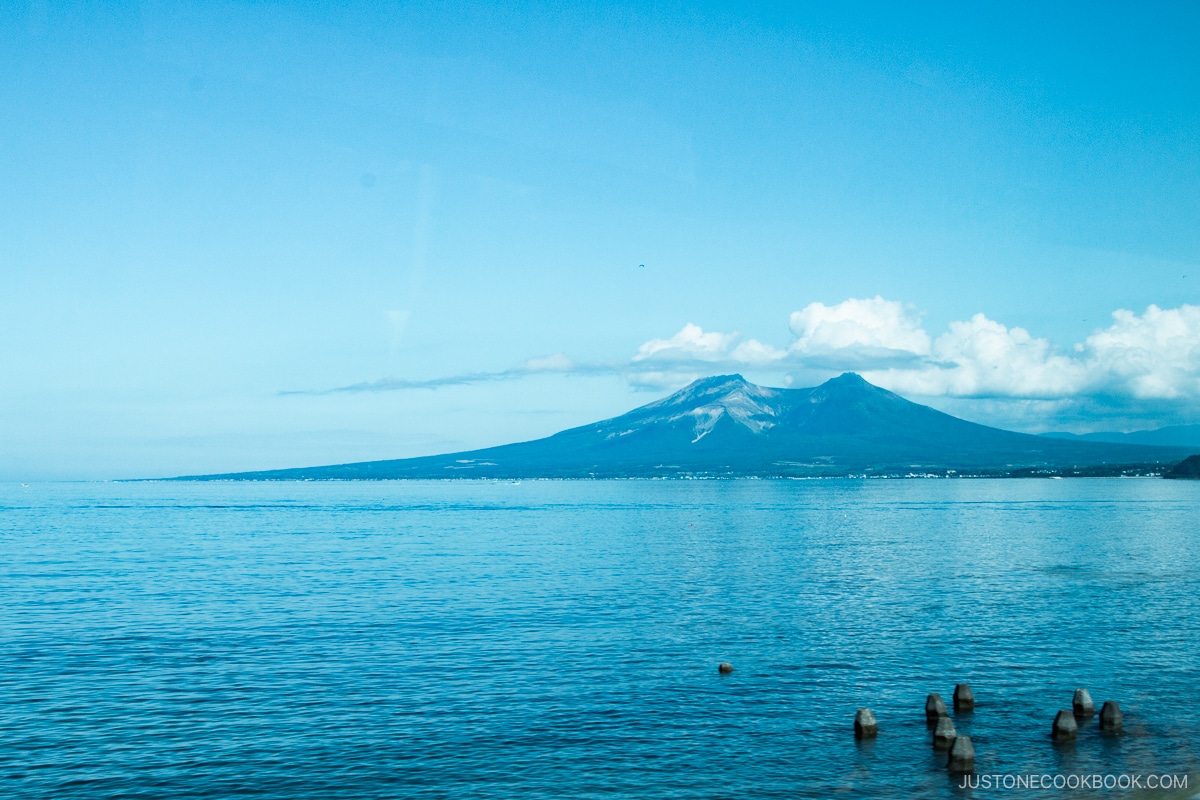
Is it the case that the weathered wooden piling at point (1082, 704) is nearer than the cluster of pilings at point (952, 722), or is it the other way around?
the cluster of pilings at point (952, 722)

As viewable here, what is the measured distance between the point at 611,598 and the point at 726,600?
7.20 metres

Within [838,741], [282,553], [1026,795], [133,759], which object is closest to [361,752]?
[133,759]

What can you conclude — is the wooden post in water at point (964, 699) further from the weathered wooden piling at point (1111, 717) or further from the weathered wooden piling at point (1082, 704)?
the weathered wooden piling at point (1111, 717)

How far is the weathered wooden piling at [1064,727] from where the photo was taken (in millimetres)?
29984

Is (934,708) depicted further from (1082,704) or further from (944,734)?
(1082,704)

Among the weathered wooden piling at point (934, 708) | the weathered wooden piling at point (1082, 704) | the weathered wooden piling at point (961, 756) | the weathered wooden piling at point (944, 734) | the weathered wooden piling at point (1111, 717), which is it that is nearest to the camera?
the weathered wooden piling at point (961, 756)

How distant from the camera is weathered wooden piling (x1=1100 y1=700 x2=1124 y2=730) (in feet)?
101

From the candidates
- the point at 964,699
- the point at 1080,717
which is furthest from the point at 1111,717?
the point at 964,699

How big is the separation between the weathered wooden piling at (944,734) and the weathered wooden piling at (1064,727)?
124 inches

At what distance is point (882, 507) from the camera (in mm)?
188625

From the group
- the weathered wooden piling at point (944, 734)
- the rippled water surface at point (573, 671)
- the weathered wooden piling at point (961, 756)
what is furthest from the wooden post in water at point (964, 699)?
the weathered wooden piling at point (961, 756)

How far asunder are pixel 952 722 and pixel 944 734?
1.43 m

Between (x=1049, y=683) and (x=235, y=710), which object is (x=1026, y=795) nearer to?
(x=1049, y=683)

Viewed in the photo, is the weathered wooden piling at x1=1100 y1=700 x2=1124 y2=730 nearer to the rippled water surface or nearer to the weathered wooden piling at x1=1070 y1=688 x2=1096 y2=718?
the rippled water surface
